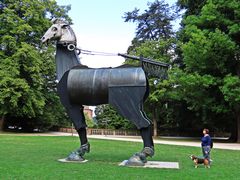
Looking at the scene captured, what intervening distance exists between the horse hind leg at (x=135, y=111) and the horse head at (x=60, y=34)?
2477mm

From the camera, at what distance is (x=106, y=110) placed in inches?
2068

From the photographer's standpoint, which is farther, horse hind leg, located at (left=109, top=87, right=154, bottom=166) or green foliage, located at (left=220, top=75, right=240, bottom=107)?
green foliage, located at (left=220, top=75, right=240, bottom=107)

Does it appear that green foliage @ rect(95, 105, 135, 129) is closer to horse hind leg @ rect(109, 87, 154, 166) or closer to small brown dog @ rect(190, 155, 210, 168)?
small brown dog @ rect(190, 155, 210, 168)

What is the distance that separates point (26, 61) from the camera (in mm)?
38688

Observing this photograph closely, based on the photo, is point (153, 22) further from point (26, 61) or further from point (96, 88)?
point (96, 88)

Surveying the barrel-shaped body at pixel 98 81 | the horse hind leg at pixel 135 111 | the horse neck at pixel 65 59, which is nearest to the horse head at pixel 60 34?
the horse neck at pixel 65 59

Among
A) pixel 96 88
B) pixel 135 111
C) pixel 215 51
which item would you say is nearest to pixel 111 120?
pixel 215 51

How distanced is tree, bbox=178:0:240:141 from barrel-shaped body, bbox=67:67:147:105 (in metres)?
16.4

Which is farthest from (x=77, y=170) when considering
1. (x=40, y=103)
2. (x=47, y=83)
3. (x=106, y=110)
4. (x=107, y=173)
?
(x=106, y=110)

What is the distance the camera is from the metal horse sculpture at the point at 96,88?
36.7ft

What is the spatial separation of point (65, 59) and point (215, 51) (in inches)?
733

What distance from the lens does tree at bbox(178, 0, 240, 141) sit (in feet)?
89.9

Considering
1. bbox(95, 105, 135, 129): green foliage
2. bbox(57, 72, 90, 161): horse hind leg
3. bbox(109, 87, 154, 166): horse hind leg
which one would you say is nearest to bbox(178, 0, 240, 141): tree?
bbox(109, 87, 154, 166): horse hind leg

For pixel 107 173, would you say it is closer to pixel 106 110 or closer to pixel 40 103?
pixel 40 103
